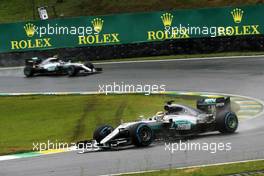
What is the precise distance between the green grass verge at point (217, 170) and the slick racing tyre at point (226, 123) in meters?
4.68

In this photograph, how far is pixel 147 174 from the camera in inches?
548

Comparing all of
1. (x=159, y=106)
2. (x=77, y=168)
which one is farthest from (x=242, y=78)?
(x=77, y=168)

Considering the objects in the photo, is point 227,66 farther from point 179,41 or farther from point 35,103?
point 35,103

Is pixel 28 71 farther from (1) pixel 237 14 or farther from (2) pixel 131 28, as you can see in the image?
(1) pixel 237 14

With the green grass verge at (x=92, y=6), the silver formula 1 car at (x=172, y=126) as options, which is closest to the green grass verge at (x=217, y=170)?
the silver formula 1 car at (x=172, y=126)

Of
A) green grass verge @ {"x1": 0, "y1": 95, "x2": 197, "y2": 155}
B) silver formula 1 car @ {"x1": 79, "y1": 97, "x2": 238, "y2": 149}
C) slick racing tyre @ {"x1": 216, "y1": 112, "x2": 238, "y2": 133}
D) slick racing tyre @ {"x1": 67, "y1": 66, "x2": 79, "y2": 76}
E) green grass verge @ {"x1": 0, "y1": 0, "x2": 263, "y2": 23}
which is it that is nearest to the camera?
silver formula 1 car @ {"x1": 79, "y1": 97, "x2": 238, "y2": 149}

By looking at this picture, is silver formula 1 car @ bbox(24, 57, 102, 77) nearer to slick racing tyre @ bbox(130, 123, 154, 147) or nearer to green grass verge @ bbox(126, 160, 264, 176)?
slick racing tyre @ bbox(130, 123, 154, 147)

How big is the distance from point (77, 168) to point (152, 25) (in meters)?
24.8

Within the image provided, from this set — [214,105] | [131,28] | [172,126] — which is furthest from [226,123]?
[131,28]
